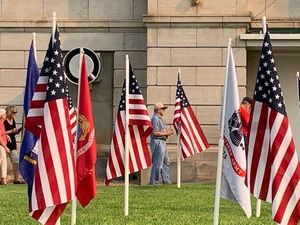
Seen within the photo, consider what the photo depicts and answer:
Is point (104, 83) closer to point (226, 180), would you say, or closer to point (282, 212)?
point (226, 180)

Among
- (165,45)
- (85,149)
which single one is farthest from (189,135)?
(85,149)

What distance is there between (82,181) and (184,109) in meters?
9.69

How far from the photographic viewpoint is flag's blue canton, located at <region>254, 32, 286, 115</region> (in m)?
8.96

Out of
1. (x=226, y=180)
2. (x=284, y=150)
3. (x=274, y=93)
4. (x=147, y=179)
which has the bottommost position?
(x=147, y=179)

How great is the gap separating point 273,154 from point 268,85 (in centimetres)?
71

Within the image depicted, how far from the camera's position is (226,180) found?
11234 mm

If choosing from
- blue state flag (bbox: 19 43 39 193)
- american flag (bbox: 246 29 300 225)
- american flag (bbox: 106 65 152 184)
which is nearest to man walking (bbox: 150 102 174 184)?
american flag (bbox: 106 65 152 184)

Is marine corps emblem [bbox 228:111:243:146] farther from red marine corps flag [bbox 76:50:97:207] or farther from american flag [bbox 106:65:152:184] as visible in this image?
american flag [bbox 106:65:152:184]

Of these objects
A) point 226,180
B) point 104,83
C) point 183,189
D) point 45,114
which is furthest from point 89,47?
point 45,114

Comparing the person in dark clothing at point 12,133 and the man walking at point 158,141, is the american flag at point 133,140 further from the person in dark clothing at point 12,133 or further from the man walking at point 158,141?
the person in dark clothing at point 12,133

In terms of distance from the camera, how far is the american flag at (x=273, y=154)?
8891 mm

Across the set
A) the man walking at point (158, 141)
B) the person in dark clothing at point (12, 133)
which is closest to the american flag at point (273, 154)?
the man walking at point (158, 141)

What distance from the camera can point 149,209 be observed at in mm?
13836

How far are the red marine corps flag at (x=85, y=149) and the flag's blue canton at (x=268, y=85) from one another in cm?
232
